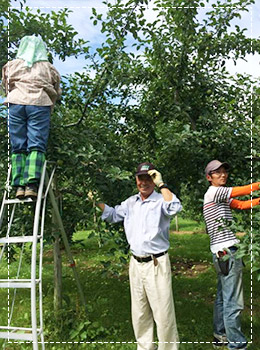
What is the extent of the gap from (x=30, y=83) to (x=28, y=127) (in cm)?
41

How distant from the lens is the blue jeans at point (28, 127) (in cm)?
331

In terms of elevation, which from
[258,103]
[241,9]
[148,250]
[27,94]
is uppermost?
[241,9]

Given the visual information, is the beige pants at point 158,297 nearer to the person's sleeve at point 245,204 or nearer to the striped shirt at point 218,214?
the striped shirt at point 218,214

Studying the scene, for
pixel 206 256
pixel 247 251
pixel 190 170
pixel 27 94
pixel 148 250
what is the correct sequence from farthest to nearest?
pixel 206 256 → pixel 190 170 → pixel 27 94 → pixel 148 250 → pixel 247 251

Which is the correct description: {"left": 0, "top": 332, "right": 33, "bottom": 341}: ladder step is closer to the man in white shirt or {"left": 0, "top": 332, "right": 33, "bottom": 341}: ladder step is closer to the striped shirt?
the man in white shirt

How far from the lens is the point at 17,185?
336cm

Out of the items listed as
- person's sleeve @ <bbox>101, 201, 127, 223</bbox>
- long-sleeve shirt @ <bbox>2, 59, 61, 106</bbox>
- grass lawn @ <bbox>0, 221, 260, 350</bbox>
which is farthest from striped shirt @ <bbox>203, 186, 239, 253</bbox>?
long-sleeve shirt @ <bbox>2, 59, 61, 106</bbox>

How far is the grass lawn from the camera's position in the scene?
13.5 ft

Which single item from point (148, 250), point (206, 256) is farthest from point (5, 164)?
point (206, 256)

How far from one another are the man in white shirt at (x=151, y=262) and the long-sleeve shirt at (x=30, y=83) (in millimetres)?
1133

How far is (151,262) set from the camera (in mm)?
3133

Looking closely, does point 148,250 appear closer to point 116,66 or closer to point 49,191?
point 49,191

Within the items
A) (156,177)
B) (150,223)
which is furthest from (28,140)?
(150,223)

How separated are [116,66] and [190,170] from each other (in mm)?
1652
